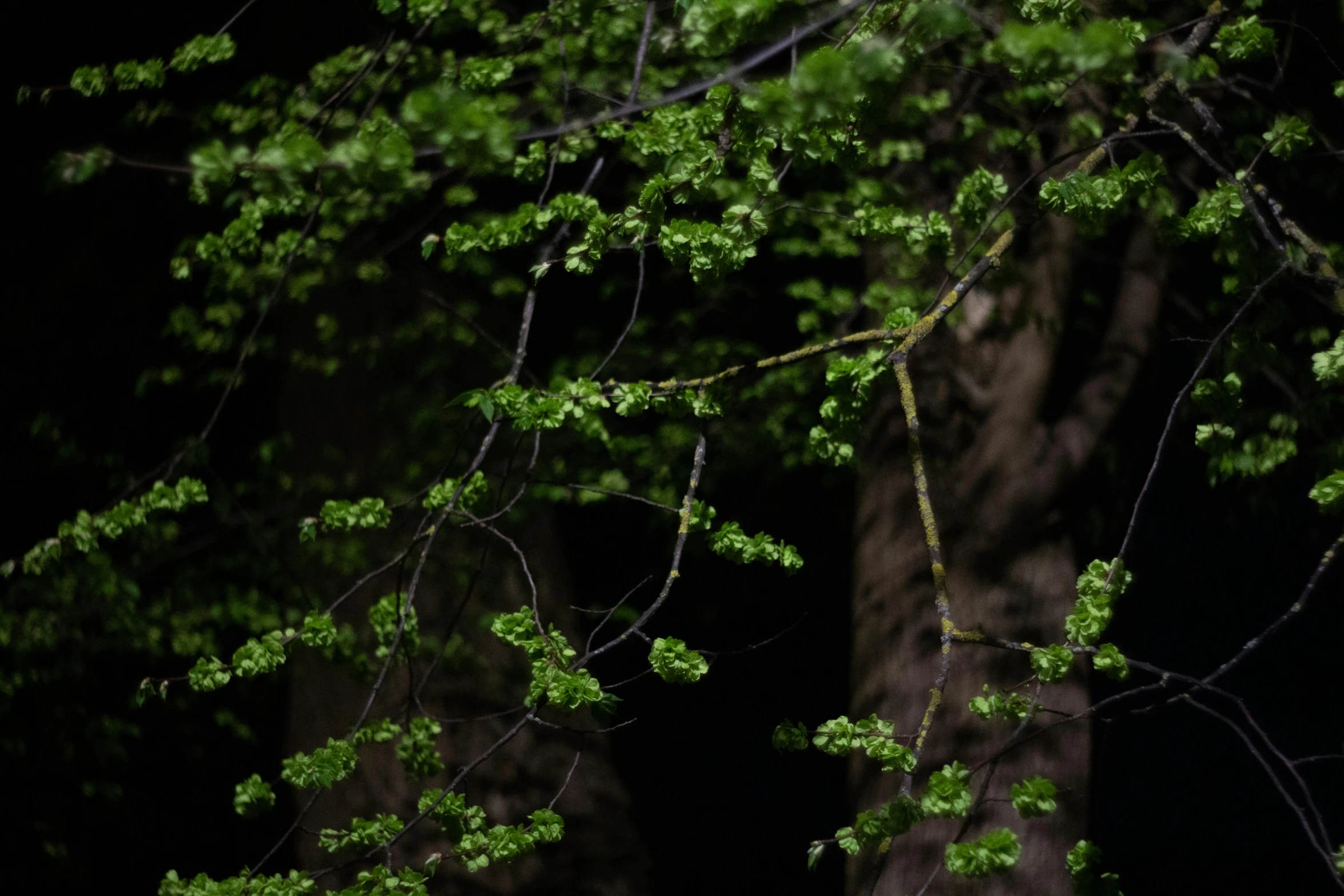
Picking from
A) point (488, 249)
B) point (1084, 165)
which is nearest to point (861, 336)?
point (1084, 165)

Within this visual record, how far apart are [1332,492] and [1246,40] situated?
0.85m

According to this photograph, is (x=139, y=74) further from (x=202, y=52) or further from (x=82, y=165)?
(x=82, y=165)

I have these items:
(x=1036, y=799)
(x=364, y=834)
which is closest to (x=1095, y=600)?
(x=1036, y=799)

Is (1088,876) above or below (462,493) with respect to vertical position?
below

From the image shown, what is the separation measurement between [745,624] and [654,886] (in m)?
1.20

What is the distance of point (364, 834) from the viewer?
1.59 metres

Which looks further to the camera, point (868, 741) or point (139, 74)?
point (139, 74)

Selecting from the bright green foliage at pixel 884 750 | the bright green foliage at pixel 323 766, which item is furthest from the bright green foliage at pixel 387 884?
the bright green foliage at pixel 884 750

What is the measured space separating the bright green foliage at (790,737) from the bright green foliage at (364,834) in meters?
0.66

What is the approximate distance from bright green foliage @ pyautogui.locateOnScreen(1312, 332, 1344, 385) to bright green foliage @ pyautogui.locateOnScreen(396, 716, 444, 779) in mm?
1570

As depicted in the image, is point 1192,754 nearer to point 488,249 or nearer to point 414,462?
point 414,462

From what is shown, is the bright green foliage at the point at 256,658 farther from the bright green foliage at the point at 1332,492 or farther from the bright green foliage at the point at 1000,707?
the bright green foliage at the point at 1332,492

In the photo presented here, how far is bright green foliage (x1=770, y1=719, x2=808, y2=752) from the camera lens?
4.69ft

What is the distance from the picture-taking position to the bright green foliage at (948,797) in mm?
1199
